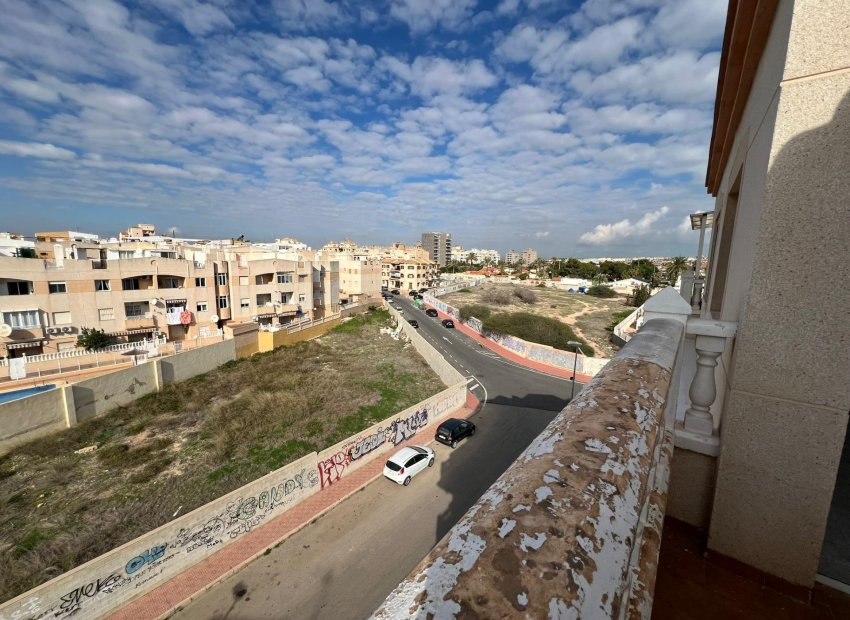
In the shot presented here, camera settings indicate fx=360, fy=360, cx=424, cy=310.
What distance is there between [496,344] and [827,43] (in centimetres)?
3273

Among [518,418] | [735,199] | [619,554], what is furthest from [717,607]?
[518,418]

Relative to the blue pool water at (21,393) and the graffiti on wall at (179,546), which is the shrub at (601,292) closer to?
the graffiti on wall at (179,546)

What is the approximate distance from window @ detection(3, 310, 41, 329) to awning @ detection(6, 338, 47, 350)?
1.06 m

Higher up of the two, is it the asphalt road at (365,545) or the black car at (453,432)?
the black car at (453,432)

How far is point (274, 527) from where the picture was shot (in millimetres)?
10781

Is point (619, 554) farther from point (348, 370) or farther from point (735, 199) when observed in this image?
point (348, 370)

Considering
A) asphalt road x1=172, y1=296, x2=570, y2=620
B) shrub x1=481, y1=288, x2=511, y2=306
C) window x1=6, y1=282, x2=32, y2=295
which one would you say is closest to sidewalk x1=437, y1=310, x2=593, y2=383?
asphalt road x1=172, y1=296, x2=570, y2=620

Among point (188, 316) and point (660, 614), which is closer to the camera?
point (660, 614)

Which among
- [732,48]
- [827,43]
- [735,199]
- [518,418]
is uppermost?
[732,48]

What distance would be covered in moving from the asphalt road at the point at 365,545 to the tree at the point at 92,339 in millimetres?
21354

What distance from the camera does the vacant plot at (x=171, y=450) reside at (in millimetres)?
10008

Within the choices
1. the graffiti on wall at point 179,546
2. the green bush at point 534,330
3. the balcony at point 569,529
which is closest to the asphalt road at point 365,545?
the graffiti on wall at point 179,546

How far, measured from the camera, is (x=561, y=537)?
36.8 inches

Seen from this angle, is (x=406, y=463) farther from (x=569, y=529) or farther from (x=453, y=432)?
(x=569, y=529)
